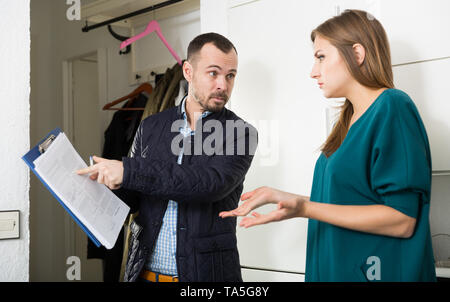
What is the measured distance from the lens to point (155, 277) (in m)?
1.32

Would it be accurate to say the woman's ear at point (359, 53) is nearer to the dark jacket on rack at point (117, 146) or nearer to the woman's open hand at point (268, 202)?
the woman's open hand at point (268, 202)

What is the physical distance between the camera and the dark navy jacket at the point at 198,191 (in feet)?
3.83

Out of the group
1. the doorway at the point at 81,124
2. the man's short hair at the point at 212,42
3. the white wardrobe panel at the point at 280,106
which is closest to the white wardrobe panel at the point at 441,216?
the white wardrobe panel at the point at 280,106

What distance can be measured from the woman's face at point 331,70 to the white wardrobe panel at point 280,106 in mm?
591

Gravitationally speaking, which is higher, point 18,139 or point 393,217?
point 18,139

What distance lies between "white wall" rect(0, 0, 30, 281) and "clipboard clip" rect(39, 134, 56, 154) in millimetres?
168

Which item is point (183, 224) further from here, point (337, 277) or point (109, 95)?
point (109, 95)

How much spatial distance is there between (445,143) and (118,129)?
5.91ft

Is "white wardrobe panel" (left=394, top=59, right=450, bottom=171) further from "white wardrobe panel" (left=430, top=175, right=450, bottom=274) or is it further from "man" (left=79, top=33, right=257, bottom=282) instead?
"man" (left=79, top=33, right=257, bottom=282)

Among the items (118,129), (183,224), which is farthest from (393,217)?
(118,129)

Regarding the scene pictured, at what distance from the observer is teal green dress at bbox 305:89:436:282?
0.94 m

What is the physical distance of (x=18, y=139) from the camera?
122cm

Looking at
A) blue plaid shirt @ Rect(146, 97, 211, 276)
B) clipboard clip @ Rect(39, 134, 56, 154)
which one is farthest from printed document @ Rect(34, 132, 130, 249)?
blue plaid shirt @ Rect(146, 97, 211, 276)

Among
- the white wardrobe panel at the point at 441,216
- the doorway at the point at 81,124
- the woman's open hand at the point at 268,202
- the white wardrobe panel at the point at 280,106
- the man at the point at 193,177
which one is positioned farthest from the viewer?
the doorway at the point at 81,124
